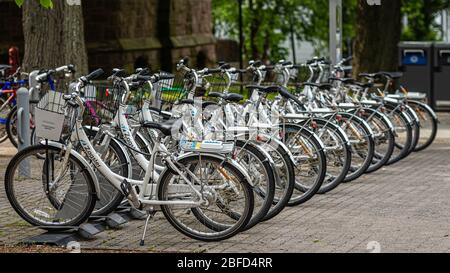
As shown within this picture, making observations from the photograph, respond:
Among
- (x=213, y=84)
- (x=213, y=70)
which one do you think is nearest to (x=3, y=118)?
(x=213, y=84)

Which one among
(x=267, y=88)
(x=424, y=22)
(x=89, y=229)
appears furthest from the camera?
(x=424, y=22)

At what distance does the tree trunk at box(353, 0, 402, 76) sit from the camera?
22781mm

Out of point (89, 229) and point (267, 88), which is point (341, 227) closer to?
point (267, 88)

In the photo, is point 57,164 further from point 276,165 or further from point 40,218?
point 276,165

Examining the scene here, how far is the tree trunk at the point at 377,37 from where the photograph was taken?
22.8 meters

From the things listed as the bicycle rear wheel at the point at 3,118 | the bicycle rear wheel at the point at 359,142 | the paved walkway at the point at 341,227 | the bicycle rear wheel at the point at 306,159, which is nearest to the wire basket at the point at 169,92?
the bicycle rear wheel at the point at 306,159

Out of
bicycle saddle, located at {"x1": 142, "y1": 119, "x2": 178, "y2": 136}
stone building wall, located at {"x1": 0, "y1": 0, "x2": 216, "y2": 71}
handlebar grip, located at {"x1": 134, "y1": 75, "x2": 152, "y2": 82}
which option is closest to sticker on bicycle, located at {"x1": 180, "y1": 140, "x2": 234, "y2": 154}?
bicycle saddle, located at {"x1": 142, "y1": 119, "x2": 178, "y2": 136}

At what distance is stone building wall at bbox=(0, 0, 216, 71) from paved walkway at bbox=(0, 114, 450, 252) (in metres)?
17.0

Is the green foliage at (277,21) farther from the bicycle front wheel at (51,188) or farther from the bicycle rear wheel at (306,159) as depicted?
the bicycle front wheel at (51,188)

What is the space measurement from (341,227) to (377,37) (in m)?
13.5

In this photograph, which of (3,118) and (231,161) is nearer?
(231,161)

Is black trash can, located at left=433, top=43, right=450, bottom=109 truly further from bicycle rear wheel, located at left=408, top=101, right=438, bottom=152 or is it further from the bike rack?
the bike rack

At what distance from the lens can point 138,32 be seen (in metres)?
31.7
